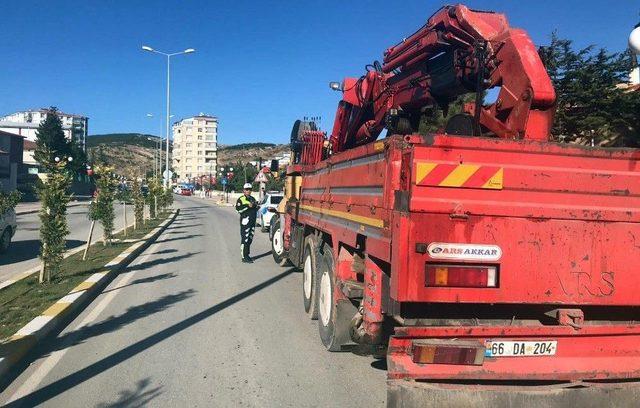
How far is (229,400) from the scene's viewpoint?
14.6 ft

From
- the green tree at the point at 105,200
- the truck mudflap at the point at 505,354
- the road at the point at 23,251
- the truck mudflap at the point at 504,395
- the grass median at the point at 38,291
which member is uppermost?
the green tree at the point at 105,200

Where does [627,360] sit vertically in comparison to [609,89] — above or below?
below

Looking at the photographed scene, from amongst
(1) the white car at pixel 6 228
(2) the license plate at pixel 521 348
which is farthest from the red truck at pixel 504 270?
(1) the white car at pixel 6 228

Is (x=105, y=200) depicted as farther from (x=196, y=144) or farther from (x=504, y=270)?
(x=196, y=144)

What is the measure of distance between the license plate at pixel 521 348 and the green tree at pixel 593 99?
29.9ft

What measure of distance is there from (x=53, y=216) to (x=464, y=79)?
7229 mm

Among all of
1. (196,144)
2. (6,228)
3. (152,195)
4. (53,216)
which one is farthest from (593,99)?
(196,144)

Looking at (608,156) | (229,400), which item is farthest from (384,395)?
(608,156)

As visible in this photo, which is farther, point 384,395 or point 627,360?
point 384,395

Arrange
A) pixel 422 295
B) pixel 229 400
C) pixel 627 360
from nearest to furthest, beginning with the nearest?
pixel 422 295, pixel 627 360, pixel 229 400

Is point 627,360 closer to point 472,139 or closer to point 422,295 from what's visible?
point 422,295

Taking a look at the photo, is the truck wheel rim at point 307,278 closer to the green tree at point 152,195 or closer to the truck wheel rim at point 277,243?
the truck wheel rim at point 277,243

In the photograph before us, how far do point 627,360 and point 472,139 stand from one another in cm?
197

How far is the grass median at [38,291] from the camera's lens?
6.47 meters
